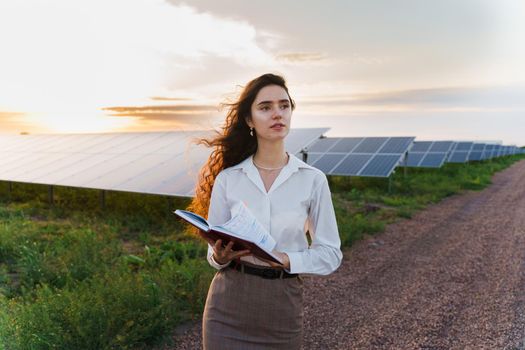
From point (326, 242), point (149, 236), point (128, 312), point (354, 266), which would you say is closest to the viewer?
point (326, 242)

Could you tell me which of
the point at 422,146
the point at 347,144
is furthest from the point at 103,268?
the point at 422,146

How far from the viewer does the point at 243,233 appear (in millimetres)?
1925

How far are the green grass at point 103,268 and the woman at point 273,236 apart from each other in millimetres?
1975

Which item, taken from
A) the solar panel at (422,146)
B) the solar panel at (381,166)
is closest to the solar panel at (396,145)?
the solar panel at (381,166)

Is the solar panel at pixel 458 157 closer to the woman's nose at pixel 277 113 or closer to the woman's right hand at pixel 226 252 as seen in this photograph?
the woman's nose at pixel 277 113

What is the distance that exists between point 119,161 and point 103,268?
6956 mm

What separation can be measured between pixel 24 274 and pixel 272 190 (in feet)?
15.5

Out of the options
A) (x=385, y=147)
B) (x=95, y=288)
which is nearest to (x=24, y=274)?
(x=95, y=288)

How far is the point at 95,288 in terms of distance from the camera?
4746 millimetres

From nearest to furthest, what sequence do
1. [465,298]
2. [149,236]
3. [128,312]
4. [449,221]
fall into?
[128,312] → [465,298] → [149,236] → [449,221]

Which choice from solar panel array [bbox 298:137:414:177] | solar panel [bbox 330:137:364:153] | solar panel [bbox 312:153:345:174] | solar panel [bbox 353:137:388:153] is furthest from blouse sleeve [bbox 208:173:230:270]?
solar panel [bbox 330:137:364:153]

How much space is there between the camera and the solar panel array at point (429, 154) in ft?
73.8

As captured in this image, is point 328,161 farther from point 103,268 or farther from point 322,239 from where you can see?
point 322,239

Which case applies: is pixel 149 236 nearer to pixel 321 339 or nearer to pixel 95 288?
pixel 95 288
